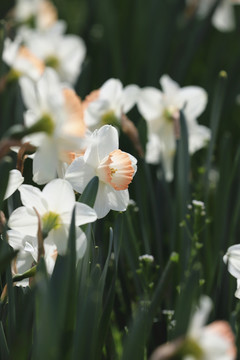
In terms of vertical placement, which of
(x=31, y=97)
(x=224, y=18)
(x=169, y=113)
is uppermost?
(x=31, y=97)

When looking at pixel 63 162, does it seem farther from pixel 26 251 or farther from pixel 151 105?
pixel 151 105

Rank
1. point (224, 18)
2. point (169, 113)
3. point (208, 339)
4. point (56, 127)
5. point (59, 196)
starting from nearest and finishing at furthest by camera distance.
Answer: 1. point (208, 339)
2. point (56, 127)
3. point (59, 196)
4. point (169, 113)
5. point (224, 18)

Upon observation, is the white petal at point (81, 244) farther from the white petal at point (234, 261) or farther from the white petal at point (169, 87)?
the white petal at point (169, 87)

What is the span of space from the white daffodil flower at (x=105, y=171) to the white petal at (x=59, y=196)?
2.6 inches

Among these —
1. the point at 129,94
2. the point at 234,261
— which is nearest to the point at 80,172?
the point at 234,261

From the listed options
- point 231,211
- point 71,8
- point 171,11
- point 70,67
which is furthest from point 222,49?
point 71,8

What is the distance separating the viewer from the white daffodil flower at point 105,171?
2.95 ft

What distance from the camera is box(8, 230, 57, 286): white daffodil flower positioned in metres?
0.88

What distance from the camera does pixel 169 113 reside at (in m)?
1.49

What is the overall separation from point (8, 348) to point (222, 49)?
1588 millimetres

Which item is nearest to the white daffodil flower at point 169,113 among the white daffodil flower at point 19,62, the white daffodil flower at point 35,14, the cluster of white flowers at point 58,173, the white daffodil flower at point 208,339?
the white daffodil flower at point 19,62

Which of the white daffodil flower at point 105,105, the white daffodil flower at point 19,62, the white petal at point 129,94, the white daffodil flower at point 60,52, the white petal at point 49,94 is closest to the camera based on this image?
the white petal at point 49,94

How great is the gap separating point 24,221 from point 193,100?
0.77 m

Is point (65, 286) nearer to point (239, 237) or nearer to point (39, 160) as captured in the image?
point (39, 160)
